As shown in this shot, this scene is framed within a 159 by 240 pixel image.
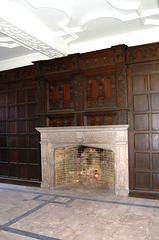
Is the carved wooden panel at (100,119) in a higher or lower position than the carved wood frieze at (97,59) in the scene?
lower

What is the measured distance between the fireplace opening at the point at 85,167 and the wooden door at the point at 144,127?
2.32ft

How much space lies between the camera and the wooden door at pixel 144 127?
15.7ft

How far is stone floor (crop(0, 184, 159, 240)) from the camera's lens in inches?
130

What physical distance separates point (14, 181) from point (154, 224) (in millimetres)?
4125

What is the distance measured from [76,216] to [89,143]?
1829mm

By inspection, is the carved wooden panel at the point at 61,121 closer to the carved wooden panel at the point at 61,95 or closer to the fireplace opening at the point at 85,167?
the carved wooden panel at the point at 61,95

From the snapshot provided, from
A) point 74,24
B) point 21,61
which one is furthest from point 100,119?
point 21,61

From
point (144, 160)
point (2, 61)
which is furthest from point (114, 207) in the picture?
point (2, 61)

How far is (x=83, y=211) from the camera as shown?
415 centimetres

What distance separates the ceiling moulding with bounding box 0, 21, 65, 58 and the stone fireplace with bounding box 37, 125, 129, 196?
186 cm

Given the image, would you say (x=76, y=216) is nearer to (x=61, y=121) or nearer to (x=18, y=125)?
(x=61, y=121)

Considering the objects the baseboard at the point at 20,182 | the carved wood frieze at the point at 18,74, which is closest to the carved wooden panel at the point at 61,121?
the carved wood frieze at the point at 18,74

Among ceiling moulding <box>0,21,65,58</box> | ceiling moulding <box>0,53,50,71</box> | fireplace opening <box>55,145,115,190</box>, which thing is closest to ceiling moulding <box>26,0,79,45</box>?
ceiling moulding <box>0,21,65,58</box>

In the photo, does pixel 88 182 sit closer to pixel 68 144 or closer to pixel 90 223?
pixel 68 144
